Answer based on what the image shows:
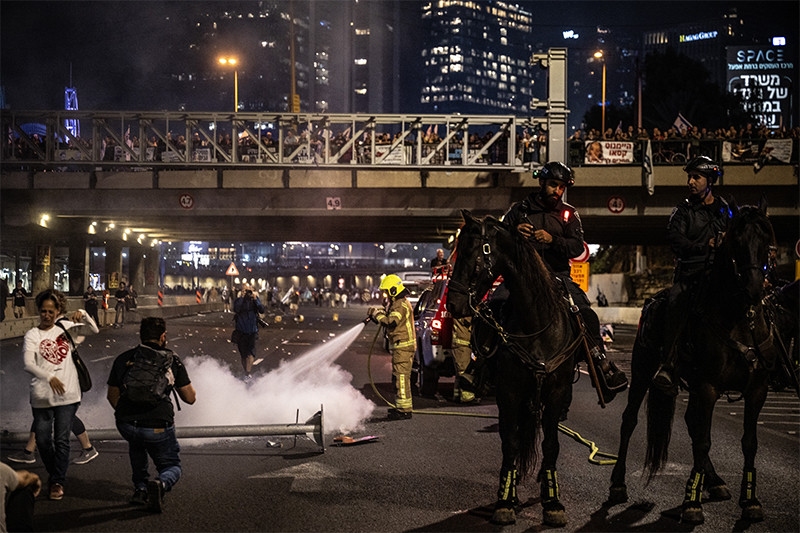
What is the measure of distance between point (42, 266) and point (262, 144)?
53.0ft

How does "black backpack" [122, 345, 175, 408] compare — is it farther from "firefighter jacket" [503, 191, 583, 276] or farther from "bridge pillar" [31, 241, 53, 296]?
"bridge pillar" [31, 241, 53, 296]

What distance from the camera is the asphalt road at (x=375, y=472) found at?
255 inches

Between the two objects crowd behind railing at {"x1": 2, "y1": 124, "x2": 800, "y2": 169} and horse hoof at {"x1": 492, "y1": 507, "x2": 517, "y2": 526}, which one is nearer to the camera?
horse hoof at {"x1": 492, "y1": 507, "x2": 517, "y2": 526}

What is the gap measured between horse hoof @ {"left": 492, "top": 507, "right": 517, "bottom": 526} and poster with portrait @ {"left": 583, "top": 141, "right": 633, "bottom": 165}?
25866 millimetres

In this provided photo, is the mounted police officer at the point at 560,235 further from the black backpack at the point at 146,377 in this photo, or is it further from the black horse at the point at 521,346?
the black backpack at the point at 146,377

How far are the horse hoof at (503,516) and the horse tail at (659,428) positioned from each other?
5.38ft

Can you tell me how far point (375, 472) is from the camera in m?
8.33

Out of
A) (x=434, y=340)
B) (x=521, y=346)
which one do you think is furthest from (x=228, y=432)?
(x=434, y=340)

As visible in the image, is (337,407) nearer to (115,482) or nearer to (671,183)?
(115,482)

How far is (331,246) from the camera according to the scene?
17662cm

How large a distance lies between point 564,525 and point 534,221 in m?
2.61

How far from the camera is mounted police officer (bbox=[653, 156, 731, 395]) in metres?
6.88

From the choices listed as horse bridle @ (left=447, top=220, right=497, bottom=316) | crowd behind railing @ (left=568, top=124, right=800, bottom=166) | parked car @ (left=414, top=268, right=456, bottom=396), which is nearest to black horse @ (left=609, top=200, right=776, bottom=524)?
horse bridle @ (left=447, top=220, right=497, bottom=316)

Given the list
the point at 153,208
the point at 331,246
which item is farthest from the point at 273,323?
the point at 331,246
